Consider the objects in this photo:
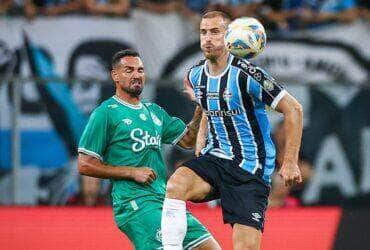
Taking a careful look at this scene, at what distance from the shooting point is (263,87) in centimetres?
770

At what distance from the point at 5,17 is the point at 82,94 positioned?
1446mm

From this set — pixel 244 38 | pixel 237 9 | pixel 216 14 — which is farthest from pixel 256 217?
pixel 237 9

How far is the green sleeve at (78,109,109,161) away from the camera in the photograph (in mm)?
7906

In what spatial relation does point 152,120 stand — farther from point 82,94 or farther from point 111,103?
point 82,94

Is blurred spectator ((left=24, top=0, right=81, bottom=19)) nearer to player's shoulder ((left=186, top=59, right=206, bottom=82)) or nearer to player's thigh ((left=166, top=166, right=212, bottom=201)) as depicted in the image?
player's shoulder ((left=186, top=59, right=206, bottom=82))

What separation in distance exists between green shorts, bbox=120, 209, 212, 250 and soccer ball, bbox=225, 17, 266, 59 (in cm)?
119

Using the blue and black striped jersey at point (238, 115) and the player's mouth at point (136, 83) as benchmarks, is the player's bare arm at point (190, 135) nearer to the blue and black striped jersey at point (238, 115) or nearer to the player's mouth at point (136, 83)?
the blue and black striped jersey at point (238, 115)

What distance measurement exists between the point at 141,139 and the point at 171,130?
505mm

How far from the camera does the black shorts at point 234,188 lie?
780 centimetres

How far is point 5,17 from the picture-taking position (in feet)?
43.8

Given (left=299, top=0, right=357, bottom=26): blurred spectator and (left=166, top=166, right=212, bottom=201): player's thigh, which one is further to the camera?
(left=299, top=0, right=357, bottom=26): blurred spectator

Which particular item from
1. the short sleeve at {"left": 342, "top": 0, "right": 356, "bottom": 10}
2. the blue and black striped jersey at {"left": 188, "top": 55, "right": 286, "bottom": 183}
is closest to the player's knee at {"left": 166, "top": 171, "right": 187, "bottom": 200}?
the blue and black striped jersey at {"left": 188, "top": 55, "right": 286, "bottom": 183}

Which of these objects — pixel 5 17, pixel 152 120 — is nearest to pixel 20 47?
pixel 5 17

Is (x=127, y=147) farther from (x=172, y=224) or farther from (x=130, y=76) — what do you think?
(x=172, y=224)
